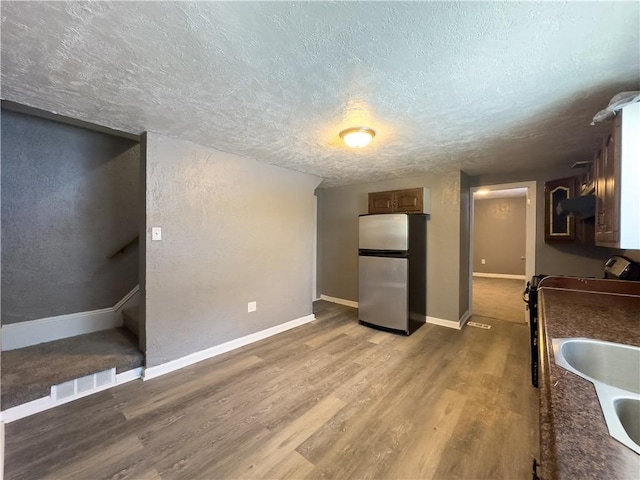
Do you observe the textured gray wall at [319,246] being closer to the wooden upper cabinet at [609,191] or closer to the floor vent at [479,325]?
the floor vent at [479,325]

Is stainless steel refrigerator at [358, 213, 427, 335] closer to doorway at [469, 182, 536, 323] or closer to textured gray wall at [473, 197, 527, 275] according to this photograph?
Answer: doorway at [469, 182, 536, 323]

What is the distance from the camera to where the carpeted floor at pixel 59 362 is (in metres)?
1.87

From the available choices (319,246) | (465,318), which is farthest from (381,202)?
(465,318)

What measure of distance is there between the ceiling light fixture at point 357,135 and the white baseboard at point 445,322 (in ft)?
9.45

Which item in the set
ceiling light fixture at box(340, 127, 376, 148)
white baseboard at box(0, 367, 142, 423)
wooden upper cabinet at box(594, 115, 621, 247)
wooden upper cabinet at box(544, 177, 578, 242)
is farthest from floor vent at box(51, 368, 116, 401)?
wooden upper cabinet at box(544, 177, 578, 242)

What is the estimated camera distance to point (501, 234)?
7336 millimetres

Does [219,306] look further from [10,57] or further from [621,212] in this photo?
[621,212]

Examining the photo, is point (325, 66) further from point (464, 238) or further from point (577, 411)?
point (464, 238)

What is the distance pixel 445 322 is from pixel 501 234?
5.16m

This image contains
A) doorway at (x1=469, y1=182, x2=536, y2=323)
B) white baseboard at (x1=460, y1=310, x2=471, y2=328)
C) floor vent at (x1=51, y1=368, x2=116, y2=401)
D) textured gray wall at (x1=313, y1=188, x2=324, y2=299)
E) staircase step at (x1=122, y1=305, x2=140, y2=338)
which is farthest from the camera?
doorway at (x1=469, y1=182, x2=536, y2=323)

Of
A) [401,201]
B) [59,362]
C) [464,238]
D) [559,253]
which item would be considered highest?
[401,201]

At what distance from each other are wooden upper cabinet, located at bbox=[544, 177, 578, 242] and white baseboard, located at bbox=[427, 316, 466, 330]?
159cm

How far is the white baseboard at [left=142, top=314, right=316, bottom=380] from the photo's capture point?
2375mm

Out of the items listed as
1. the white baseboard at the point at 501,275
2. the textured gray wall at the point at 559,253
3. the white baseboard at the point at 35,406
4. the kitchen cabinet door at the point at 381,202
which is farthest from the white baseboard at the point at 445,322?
the white baseboard at the point at 501,275
